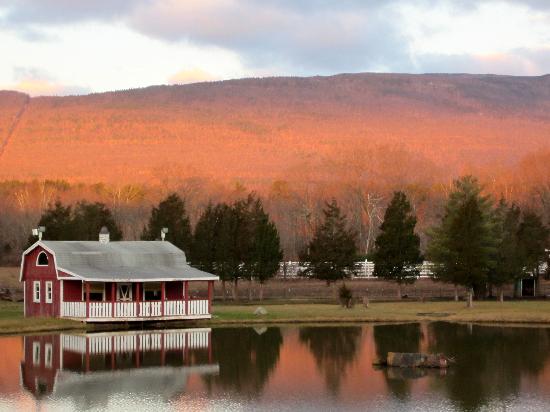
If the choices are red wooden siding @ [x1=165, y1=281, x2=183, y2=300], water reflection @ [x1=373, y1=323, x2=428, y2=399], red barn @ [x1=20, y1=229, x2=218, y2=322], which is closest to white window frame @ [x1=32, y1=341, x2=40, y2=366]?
red barn @ [x1=20, y1=229, x2=218, y2=322]

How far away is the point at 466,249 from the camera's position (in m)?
78.6

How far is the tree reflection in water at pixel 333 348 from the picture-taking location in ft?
136

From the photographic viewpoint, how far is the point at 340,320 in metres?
64.8

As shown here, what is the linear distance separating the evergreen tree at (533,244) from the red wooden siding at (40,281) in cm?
3836

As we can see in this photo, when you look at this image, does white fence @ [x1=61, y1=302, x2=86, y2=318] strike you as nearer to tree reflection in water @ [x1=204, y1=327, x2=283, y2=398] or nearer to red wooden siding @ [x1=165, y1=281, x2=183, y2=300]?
red wooden siding @ [x1=165, y1=281, x2=183, y2=300]

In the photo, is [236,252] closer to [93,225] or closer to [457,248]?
[93,225]

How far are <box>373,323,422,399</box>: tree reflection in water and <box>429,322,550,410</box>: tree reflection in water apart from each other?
3.06 ft

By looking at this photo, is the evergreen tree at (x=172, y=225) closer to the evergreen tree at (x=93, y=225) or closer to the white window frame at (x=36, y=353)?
the evergreen tree at (x=93, y=225)

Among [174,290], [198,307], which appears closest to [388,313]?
[198,307]

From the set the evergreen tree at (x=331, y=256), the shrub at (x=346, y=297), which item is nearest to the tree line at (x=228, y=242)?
the evergreen tree at (x=331, y=256)

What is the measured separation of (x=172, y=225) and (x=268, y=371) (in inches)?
1918

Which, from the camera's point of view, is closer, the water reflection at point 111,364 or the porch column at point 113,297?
the water reflection at point 111,364

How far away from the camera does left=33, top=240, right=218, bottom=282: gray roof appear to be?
197ft

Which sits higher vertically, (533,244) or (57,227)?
(57,227)
